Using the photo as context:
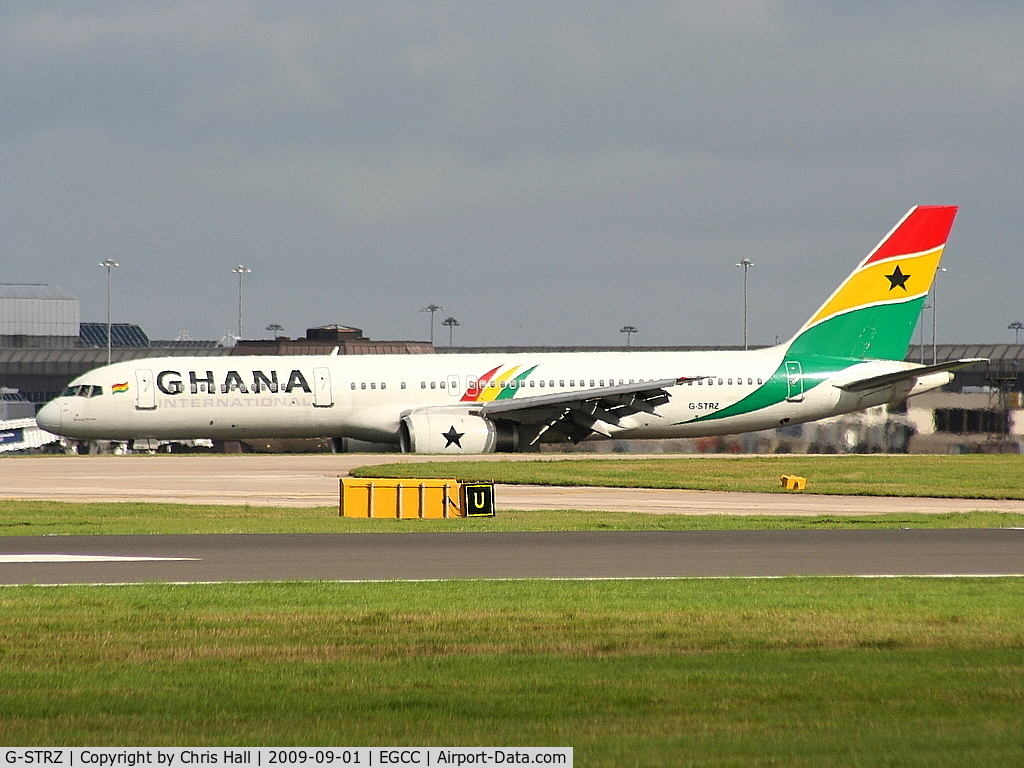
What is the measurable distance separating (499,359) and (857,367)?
42.8 ft

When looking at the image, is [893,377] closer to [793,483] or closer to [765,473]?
[765,473]

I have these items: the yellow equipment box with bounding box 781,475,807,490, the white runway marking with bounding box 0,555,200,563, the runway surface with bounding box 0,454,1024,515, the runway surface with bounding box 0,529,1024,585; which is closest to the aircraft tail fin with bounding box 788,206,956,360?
the runway surface with bounding box 0,454,1024,515

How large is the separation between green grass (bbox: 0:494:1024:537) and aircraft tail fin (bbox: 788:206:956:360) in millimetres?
24552

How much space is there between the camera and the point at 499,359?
166ft

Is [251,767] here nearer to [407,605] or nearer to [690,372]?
[407,605]

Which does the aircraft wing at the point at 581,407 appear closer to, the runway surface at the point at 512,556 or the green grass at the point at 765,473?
the green grass at the point at 765,473

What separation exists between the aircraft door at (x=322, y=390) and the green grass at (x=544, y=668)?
32.9m

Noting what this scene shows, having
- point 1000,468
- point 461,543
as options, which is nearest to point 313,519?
point 461,543

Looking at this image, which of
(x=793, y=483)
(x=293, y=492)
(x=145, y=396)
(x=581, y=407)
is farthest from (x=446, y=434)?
(x=793, y=483)

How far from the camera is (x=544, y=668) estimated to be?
11391 millimetres

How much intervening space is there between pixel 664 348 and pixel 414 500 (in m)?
74.2

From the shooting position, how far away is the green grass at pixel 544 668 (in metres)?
8.95

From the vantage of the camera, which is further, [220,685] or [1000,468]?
[1000,468]

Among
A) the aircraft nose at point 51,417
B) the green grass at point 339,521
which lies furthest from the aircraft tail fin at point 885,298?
the aircraft nose at point 51,417
